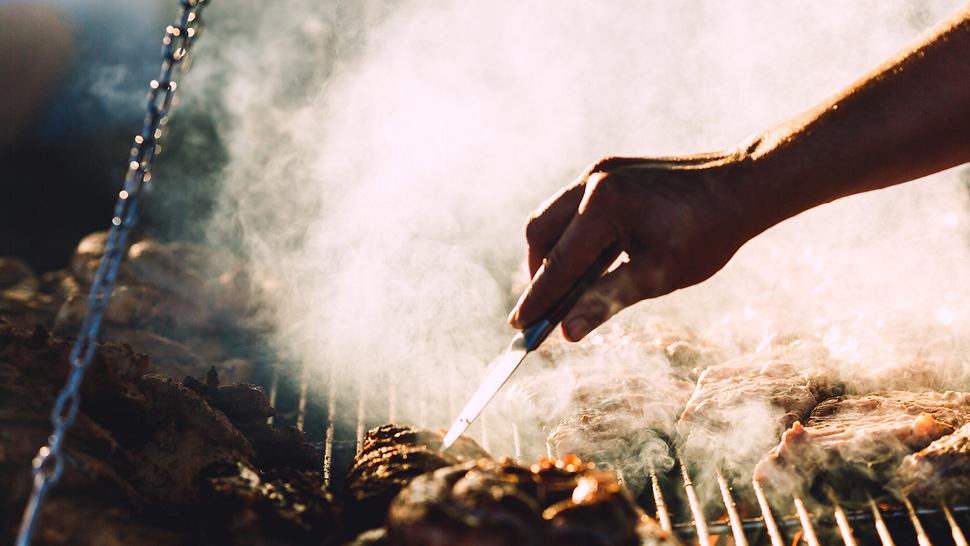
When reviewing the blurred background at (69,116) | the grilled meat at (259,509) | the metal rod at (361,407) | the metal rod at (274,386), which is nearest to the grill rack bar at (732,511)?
the grilled meat at (259,509)

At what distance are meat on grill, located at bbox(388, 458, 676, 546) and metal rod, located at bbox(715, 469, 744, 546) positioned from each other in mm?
1131

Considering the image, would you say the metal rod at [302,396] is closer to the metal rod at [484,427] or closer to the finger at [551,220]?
the metal rod at [484,427]

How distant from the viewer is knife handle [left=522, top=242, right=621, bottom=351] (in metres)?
2.50

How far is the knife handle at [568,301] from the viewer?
250cm

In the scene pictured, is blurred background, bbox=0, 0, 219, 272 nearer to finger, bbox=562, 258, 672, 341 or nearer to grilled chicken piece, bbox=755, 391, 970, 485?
finger, bbox=562, 258, 672, 341

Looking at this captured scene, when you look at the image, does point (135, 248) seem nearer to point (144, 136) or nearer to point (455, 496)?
point (144, 136)

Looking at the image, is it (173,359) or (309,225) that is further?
(309,225)

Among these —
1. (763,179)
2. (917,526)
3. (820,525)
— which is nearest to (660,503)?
(820,525)

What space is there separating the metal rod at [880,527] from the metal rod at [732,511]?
1.67 feet

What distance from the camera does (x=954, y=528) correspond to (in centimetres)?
263

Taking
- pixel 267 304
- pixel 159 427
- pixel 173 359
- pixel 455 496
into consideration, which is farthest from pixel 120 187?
pixel 455 496

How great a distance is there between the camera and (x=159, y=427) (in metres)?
2.74

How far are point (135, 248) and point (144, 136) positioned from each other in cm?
475

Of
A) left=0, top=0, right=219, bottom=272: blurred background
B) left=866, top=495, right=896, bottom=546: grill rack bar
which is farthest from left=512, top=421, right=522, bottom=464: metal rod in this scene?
left=0, top=0, right=219, bottom=272: blurred background
